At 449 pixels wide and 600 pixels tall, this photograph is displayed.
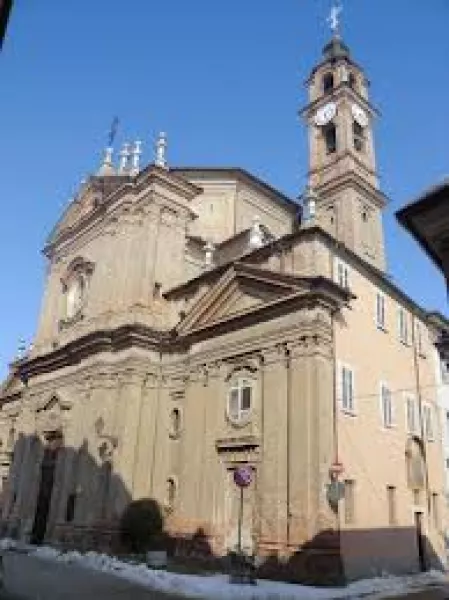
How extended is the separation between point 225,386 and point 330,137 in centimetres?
2459

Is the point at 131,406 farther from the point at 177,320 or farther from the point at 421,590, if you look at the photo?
the point at 421,590

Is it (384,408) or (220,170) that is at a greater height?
(220,170)

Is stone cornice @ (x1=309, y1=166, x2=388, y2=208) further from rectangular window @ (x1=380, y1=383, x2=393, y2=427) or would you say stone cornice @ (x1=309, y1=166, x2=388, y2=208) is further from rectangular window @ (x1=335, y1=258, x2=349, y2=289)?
rectangular window @ (x1=380, y1=383, x2=393, y2=427)

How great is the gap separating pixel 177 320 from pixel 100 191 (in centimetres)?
1086

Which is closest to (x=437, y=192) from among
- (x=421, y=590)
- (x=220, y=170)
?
(x=421, y=590)

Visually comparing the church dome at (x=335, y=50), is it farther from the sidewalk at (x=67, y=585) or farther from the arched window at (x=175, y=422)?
the sidewalk at (x=67, y=585)

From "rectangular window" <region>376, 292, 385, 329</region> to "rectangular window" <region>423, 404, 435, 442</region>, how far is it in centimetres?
469

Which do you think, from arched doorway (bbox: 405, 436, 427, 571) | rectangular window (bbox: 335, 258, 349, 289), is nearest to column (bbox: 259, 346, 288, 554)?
rectangular window (bbox: 335, 258, 349, 289)

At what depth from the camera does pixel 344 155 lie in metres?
37.8

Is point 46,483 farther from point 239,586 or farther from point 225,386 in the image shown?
point 239,586

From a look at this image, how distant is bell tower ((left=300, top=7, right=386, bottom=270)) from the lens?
36781 millimetres

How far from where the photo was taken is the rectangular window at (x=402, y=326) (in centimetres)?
2522

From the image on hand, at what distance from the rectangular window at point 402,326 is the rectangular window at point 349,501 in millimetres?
8252

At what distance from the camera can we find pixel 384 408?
73.5ft
